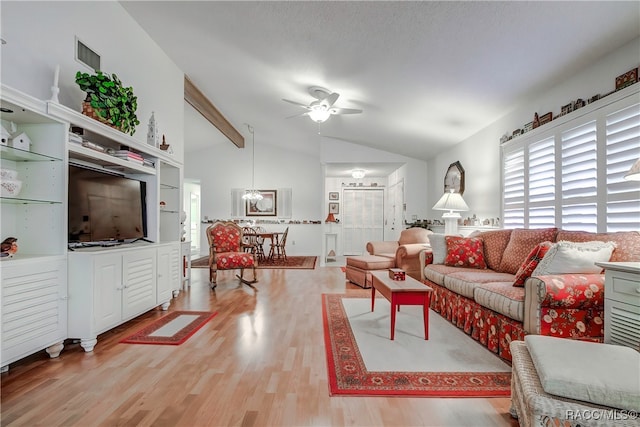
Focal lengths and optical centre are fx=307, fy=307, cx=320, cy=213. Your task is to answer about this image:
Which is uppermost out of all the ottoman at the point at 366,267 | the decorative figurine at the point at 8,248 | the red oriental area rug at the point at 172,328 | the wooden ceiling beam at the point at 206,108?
the wooden ceiling beam at the point at 206,108

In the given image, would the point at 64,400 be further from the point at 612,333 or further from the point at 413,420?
the point at 612,333

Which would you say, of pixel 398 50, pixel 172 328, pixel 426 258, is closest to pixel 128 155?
pixel 172 328

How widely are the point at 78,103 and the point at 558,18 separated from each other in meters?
4.01

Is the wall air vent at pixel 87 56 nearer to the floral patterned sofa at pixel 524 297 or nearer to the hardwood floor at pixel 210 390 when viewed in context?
the hardwood floor at pixel 210 390

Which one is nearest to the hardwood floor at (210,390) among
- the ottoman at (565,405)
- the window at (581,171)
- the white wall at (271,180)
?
the ottoman at (565,405)

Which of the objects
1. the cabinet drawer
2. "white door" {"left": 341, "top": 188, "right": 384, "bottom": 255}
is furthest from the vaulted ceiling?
"white door" {"left": 341, "top": 188, "right": 384, "bottom": 255}

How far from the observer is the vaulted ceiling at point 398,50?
90.1 inches

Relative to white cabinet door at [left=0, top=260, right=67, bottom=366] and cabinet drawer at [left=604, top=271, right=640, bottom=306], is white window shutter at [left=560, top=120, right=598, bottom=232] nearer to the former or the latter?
cabinet drawer at [left=604, top=271, right=640, bottom=306]

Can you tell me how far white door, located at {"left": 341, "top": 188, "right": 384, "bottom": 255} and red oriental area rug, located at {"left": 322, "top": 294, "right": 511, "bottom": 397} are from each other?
231 inches

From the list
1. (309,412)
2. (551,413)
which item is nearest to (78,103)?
(309,412)

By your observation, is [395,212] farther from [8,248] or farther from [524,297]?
[8,248]

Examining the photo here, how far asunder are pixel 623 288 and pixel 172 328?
3409mm

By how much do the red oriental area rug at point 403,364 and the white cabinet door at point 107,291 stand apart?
1845 mm

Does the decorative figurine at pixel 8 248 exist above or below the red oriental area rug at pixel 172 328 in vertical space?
above
